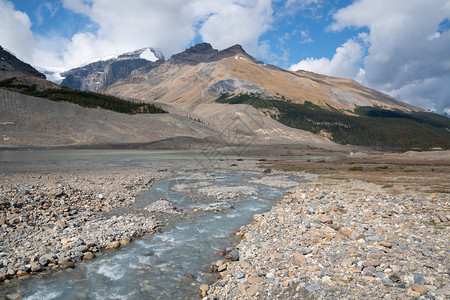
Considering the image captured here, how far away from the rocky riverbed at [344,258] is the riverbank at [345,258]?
0.02 meters

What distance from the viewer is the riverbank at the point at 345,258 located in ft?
25.4

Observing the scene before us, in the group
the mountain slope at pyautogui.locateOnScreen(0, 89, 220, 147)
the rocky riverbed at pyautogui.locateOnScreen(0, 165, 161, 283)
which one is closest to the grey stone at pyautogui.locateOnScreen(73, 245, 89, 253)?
the rocky riverbed at pyautogui.locateOnScreen(0, 165, 161, 283)

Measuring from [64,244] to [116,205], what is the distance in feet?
27.8

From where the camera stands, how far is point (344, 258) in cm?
970

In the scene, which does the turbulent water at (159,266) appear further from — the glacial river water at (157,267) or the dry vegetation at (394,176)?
the dry vegetation at (394,176)

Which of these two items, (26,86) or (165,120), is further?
(26,86)

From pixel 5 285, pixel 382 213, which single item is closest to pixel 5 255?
pixel 5 285

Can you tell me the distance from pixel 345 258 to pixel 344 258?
0.04 metres

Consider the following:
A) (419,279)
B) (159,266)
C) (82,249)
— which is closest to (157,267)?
(159,266)

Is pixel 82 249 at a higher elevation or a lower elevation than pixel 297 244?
lower

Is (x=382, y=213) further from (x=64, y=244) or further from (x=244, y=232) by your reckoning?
(x=64, y=244)

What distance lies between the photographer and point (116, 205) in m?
22.0

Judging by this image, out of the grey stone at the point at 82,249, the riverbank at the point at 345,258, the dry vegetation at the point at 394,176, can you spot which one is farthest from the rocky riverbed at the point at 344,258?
the dry vegetation at the point at 394,176

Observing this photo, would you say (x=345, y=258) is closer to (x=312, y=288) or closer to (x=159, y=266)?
(x=312, y=288)
